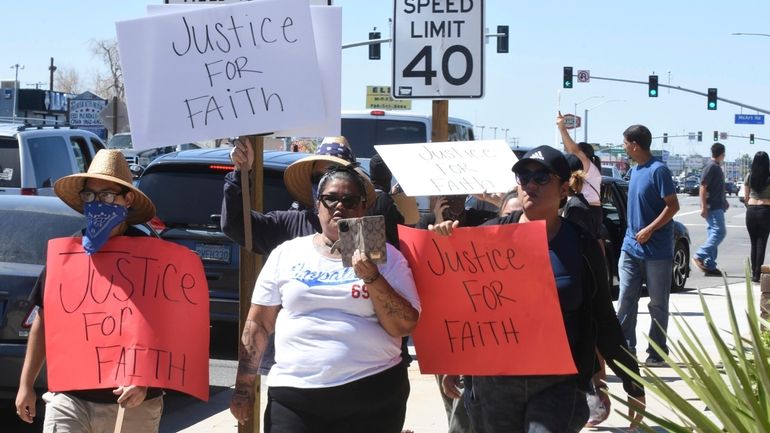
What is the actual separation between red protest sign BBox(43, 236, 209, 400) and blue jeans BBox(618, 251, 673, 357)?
201 inches

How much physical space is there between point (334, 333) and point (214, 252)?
5774 millimetres

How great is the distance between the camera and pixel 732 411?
304cm

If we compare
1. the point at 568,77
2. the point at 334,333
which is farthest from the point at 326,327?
the point at 568,77

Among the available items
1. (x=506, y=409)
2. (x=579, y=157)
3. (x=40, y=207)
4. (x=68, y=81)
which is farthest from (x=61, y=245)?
(x=68, y=81)

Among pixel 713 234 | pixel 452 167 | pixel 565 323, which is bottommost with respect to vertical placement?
pixel 713 234

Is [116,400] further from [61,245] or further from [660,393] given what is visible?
[660,393]

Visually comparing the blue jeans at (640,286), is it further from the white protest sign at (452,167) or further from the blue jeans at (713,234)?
the blue jeans at (713,234)

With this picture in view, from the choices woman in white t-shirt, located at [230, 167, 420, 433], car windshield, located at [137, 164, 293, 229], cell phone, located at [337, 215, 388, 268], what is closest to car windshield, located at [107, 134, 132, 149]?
car windshield, located at [137, 164, 293, 229]

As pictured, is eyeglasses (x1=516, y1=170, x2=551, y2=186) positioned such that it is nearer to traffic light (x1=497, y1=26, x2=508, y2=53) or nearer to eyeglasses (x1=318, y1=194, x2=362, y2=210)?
eyeglasses (x1=318, y1=194, x2=362, y2=210)

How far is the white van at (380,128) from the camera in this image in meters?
17.4

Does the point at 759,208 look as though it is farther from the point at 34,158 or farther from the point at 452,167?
the point at 452,167

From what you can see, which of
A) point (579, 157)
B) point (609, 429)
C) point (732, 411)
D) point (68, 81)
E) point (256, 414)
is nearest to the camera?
point (732, 411)

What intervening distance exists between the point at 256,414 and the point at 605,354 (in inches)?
57.0

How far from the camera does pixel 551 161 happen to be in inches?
185
